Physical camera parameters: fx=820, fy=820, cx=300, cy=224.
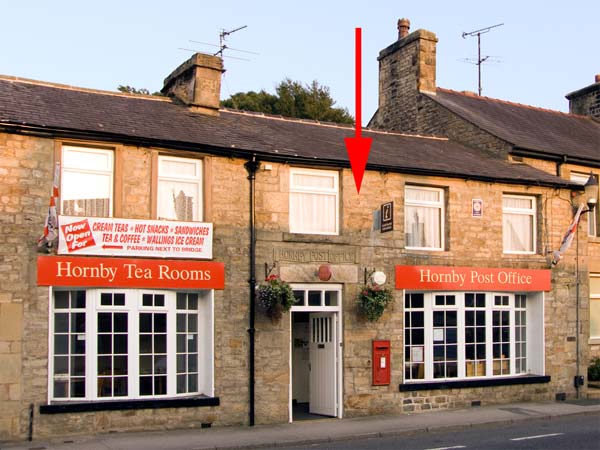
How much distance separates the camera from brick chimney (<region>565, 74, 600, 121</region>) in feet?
95.1

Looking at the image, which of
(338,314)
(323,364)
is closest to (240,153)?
(338,314)

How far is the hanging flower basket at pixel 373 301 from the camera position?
17.0 metres

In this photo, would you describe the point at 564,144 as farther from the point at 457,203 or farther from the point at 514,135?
the point at 457,203

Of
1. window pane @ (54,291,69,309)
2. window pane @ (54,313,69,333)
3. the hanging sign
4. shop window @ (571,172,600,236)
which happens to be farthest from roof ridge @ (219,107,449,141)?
window pane @ (54,313,69,333)

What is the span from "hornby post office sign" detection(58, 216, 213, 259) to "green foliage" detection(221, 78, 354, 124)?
28.9 meters

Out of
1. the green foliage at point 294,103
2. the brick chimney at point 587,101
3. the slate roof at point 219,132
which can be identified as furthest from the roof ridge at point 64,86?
the green foliage at point 294,103

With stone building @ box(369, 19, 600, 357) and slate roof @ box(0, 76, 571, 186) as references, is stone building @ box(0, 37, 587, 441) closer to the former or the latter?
slate roof @ box(0, 76, 571, 186)

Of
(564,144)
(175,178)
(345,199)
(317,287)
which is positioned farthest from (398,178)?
(564,144)

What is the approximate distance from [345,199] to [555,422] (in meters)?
6.31

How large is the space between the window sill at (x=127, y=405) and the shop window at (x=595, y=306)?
12129 mm

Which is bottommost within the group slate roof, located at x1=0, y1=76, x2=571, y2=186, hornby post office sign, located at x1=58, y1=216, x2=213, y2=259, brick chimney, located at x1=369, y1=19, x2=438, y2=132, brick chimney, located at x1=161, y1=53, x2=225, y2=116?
hornby post office sign, located at x1=58, y1=216, x2=213, y2=259

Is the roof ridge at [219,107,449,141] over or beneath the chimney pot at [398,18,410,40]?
beneath

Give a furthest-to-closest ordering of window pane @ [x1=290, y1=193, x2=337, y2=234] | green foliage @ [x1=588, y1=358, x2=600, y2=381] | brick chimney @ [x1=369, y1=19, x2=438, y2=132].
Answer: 1. brick chimney @ [x1=369, y1=19, x2=438, y2=132]
2. green foliage @ [x1=588, y1=358, x2=600, y2=381]
3. window pane @ [x1=290, y1=193, x2=337, y2=234]

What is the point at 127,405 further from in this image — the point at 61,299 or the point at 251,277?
the point at 251,277
